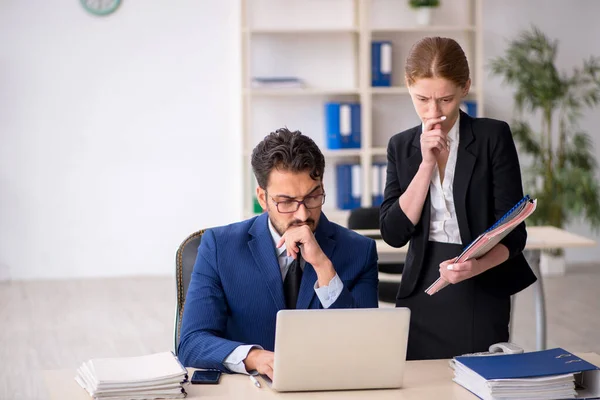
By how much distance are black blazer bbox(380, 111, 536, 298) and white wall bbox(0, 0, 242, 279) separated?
14.8 feet

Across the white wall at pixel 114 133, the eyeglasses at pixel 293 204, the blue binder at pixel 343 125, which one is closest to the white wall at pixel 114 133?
the white wall at pixel 114 133

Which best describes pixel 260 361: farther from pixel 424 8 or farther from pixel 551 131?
pixel 551 131

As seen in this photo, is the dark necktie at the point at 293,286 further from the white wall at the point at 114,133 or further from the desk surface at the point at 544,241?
the white wall at the point at 114,133

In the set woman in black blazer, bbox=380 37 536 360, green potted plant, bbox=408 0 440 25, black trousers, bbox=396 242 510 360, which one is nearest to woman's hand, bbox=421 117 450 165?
woman in black blazer, bbox=380 37 536 360

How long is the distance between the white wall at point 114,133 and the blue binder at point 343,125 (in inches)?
33.3

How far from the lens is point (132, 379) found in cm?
188

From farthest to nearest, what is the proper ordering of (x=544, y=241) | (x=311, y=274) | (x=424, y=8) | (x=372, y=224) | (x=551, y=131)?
(x=551, y=131) → (x=424, y=8) → (x=372, y=224) → (x=544, y=241) → (x=311, y=274)

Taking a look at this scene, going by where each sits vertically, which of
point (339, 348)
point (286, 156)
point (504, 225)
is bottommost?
point (339, 348)

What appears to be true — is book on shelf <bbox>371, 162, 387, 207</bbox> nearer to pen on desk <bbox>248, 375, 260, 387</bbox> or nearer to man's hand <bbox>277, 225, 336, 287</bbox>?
man's hand <bbox>277, 225, 336, 287</bbox>

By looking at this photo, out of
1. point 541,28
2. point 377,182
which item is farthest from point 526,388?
point 541,28

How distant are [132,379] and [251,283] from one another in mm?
544

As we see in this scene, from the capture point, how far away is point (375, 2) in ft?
22.5

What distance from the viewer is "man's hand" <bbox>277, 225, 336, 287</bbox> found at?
2219mm

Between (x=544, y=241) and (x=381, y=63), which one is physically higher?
(x=381, y=63)
